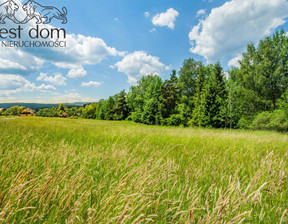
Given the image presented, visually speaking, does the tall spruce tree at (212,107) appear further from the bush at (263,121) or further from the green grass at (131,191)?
the green grass at (131,191)

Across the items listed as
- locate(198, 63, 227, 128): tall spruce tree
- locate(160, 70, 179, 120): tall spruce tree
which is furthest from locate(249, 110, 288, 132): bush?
locate(160, 70, 179, 120): tall spruce tree

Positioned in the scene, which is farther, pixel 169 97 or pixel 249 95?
pixel 169 97

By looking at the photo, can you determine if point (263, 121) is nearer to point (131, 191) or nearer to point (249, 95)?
point (249, 95)

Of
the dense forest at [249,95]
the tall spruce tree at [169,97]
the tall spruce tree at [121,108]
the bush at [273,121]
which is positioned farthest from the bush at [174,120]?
the tall spruce tree at [121,108]

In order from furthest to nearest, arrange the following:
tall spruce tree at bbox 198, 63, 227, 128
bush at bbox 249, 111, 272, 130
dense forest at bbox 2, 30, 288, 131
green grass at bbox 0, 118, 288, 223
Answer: tall spruce tree at bbox 198, 63, 227, 128 → dense forest at bbox 2, 30, 288, 131 → bush at bbox 249, 111, 272, 130 → green grass at bbox 0, 118, 288, 223

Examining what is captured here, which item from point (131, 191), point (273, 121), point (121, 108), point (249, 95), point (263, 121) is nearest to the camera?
point (131, 191)

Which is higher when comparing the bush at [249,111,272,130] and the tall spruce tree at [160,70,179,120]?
the tall spruce tree at [160,70,179,120]

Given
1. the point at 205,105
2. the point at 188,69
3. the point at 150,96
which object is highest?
the point at 188,69

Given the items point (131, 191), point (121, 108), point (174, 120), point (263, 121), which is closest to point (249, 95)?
point (263, 121)

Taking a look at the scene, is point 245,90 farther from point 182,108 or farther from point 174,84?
point 174,84

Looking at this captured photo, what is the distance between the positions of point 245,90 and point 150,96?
22.4 meters

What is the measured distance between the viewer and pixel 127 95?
51594 millimetres

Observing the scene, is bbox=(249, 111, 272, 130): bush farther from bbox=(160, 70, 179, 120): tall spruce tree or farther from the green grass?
the green grass

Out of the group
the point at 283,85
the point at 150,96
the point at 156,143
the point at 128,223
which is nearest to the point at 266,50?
the point at 283,85
